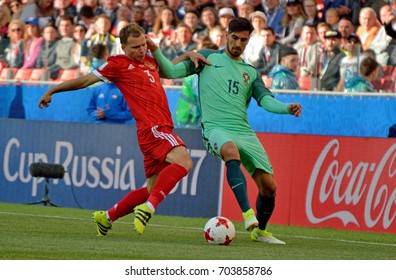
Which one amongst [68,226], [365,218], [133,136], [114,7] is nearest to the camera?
[68,226]

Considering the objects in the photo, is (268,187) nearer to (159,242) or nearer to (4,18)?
(159,242)

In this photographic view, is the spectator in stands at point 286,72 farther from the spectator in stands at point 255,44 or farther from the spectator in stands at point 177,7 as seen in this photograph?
the spectator in stands at point 177,7

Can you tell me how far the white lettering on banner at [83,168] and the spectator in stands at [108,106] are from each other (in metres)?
0.73

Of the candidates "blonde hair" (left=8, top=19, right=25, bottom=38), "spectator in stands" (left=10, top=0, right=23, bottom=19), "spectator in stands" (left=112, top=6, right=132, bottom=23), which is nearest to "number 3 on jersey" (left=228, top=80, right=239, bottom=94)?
"spectator in stands" (left=112, top=6, right=132, bottom=23)

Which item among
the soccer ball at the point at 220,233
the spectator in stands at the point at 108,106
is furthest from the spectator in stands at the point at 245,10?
the soccer ball at the point at 220,233

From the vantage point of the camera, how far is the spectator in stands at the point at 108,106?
1911 centimetres

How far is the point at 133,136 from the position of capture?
18234 mm

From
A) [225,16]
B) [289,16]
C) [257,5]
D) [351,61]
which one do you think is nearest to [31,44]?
[225,16]

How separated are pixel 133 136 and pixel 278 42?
9.31ft

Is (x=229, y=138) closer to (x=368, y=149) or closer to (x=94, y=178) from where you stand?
(x=368, y=149)

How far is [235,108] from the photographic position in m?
12.7

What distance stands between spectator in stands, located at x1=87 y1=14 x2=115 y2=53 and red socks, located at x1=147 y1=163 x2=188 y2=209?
25.8 ft

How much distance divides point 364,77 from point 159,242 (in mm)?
6324

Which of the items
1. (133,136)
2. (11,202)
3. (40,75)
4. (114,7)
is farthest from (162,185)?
(114,7)
